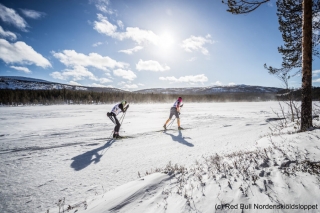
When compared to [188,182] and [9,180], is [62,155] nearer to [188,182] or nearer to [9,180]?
[9,180]

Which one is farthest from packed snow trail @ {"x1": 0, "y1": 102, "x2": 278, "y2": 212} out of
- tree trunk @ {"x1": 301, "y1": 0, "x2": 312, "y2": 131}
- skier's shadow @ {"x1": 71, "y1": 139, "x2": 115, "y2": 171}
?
tree trunk @ {"x1": 301, "y1": 0, "x2": 312, "y2": 131}

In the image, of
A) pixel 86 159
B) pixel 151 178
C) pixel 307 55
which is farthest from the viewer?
pixel 86 159

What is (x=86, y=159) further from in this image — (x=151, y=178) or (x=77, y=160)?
(x=151, y=178)

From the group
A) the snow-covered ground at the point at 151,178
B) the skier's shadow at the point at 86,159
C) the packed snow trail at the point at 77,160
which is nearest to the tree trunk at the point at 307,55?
the snow-covered ground at the point at 151,178

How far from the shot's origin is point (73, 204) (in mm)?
3176

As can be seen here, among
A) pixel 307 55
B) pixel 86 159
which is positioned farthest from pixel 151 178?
pixel 307 55

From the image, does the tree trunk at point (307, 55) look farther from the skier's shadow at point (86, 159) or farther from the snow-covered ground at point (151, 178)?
the skier's shadow at point (86, 159)

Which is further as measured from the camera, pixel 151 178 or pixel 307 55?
pixel 307 55

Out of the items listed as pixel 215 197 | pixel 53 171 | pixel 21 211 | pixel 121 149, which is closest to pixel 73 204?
pixel 21 211

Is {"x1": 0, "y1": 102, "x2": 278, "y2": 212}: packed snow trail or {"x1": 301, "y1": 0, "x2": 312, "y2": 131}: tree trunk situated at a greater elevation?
{"x1": 301, "y1": 0, "x2": 312, "y2": 131}: tree trunk

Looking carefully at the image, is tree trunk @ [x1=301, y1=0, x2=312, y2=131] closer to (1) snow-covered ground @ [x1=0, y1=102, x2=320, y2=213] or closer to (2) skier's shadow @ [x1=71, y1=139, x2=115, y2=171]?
(1) snow-covered ground @ [x1=0, y1=102, x2=320, y2=213]

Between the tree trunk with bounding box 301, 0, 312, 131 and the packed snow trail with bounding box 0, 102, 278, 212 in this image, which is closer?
the packed snow trail with bounding box 0, 102, 278, 212

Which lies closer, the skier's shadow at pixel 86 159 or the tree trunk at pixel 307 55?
the skier's shadow at pixel 86 159

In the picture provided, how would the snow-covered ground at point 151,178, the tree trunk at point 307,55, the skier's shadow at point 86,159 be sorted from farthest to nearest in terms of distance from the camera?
1. the tree trunk at point 307,55
2. the skier's shadow at point 86,159
3. the snow-covered ground at point 151,178
